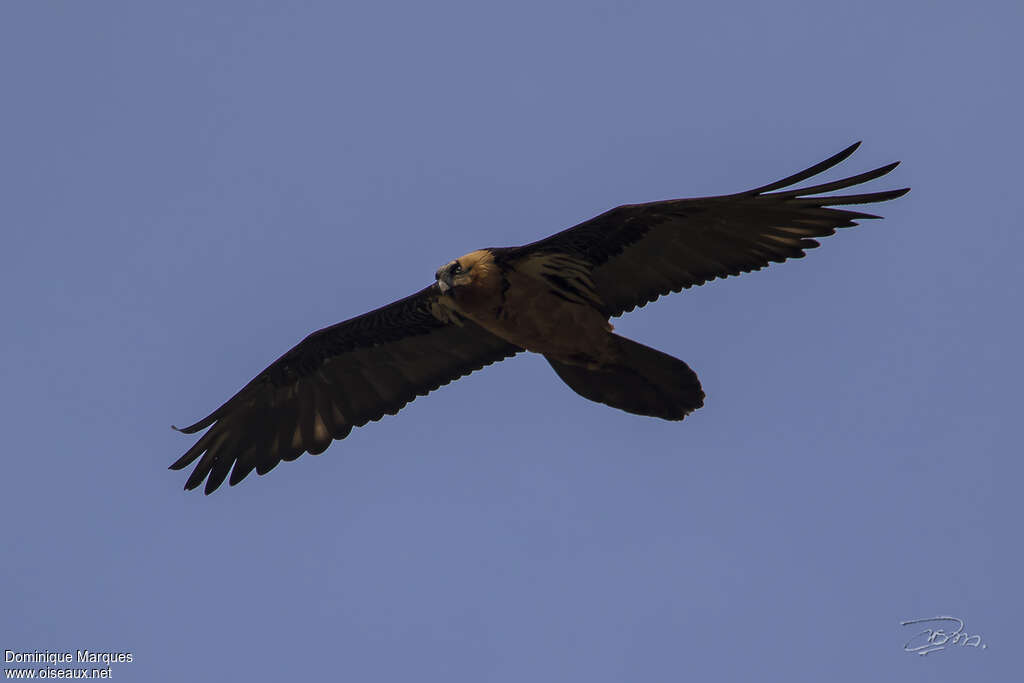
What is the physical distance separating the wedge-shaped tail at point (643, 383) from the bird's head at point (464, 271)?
1.40 meters

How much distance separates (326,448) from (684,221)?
4991 mm

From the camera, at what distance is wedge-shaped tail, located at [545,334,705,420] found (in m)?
12.6

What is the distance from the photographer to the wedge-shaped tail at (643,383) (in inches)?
496

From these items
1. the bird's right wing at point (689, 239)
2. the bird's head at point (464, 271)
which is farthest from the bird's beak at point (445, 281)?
the bird's right wing at point (689, 239)

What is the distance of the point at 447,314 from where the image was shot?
13.7 meters

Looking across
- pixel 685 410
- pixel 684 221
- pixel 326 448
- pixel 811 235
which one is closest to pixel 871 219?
pixel 811 235

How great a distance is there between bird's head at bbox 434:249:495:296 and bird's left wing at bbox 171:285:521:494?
5.34 ft

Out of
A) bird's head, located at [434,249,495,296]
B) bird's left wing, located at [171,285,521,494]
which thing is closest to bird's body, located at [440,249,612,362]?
bird's head, located at [434,249,495,296]

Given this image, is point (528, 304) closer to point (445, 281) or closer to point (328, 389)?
point (445, 281)

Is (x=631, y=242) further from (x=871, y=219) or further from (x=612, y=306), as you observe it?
(x=871, y=219)

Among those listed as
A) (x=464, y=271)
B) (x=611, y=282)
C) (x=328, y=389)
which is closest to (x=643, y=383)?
(x=611, y=282)

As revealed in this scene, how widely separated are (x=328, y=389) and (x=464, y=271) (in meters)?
2.92

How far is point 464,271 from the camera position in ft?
41.2

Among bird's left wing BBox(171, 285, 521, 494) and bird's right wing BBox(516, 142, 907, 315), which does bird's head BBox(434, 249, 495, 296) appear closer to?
bird's right wing BBox(516, 142, 907, 315)
